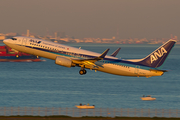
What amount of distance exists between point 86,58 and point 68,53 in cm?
444

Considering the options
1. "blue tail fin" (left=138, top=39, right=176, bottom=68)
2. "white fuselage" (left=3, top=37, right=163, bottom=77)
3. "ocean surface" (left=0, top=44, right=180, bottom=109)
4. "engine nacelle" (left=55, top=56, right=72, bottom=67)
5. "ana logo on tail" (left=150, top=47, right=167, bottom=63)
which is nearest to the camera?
"engine nacelle" (left=55, top=56, right=72, bottom=67)

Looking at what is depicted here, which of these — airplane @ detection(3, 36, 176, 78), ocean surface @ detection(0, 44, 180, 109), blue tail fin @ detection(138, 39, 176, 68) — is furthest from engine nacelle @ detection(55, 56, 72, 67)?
ocean surface @ detection(0, 44, 180, 109)

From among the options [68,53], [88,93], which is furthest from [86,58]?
[88,93]

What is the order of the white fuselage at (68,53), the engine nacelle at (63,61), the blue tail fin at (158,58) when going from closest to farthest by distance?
Answer: the engine nacelle at (63,61) < the white fuselage at (68,53) < the blue tail fin at (158,58)

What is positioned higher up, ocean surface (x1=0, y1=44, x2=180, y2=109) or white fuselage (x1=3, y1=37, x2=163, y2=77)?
white fuselage (x1=3, y1=37, x2=163, y2=77)

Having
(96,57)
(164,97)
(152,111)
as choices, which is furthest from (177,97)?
(96,57)

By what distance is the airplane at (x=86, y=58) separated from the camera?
64938 millimetres

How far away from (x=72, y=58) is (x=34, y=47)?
9444 millimetres

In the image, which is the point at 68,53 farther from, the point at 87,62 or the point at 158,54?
the point at 158,54

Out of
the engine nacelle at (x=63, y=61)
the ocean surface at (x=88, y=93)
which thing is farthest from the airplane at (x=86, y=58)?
the ocean surface at (x=88, y=93)

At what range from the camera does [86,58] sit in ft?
215

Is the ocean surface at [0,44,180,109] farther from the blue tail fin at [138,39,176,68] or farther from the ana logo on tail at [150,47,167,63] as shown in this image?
the ana logo on tail at [150,47,167,63]

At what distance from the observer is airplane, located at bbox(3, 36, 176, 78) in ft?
213

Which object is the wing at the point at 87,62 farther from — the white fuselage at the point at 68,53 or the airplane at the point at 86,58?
the white fuselage at the point at 68,53
